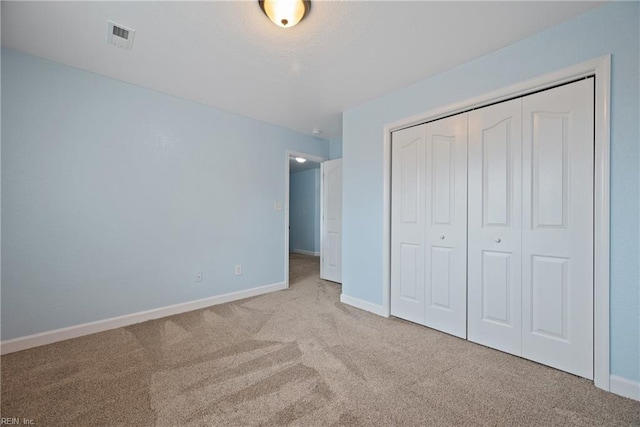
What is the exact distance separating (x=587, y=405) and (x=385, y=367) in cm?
115

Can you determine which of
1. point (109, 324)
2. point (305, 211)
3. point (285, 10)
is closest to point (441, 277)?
point (285, 10)

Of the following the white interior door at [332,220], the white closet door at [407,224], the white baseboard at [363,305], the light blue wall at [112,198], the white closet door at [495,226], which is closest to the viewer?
the white closet door at [495,226]

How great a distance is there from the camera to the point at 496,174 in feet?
7.16

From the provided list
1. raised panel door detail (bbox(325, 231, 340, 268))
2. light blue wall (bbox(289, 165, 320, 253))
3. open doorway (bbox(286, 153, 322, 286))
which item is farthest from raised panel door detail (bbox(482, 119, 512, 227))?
light blue wall (bbox(289, 165, 320, 253))

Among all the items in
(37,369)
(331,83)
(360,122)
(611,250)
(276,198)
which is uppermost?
(331,83)

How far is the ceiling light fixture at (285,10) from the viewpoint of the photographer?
1616 millimetres

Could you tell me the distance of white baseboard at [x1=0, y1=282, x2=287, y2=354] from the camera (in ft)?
7.09

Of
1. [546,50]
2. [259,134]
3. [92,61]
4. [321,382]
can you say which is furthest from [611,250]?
[92,61]

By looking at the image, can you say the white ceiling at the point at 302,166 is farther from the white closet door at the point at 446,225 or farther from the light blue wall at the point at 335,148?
the white closet door at the point at 446,225

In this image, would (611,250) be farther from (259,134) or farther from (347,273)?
(259,134)

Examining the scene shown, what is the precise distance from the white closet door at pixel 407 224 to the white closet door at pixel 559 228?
86 cm

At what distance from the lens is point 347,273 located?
333cm

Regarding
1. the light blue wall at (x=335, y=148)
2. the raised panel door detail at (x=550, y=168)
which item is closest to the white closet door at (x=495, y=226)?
the raised panel door detail at (x=550, y=168)

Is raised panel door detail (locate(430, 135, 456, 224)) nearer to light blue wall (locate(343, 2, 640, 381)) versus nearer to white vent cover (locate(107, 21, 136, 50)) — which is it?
light blue wall (locate(343, 2, 640, 381))
